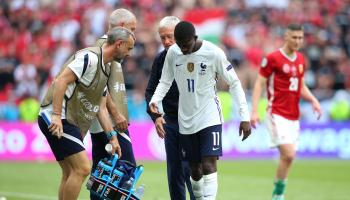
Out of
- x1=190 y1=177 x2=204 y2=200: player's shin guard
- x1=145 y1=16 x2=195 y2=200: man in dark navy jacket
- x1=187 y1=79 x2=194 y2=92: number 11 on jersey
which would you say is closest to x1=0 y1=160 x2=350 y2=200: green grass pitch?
x1=145 y1=16 x2=195 y2=200: man in dark navy jacket

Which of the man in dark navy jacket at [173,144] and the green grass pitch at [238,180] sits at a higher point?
the man in dark navy jacket at [173,144]

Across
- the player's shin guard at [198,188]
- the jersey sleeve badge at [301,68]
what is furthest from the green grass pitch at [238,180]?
the player's shin guard at [198,188]

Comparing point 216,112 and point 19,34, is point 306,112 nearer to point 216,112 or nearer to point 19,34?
point 19,34

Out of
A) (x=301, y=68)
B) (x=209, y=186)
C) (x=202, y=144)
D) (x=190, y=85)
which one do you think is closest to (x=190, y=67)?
(x=190, y=85)

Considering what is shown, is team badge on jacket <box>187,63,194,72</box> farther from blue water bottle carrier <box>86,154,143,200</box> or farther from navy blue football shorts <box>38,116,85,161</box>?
navy blue football shorts <box>38,116,85,161</box>

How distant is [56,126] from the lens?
10148 mm

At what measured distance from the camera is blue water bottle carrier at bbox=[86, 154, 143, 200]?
10391 mm

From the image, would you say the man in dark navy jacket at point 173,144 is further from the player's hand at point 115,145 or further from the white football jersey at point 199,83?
the player's hand at point 115,145

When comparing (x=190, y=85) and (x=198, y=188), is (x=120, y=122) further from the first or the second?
(x=198, y=188)

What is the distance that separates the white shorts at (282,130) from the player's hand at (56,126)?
5.21 metres

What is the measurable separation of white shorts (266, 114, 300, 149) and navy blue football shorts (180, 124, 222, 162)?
339 centimetres

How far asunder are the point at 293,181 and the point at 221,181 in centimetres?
154

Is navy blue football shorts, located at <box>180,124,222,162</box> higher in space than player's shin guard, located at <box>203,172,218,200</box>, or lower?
higher

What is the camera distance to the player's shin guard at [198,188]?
36.3ft
